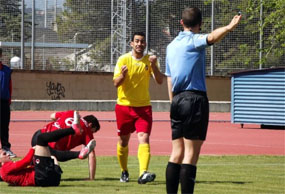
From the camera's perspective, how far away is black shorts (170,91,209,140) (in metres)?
8.09

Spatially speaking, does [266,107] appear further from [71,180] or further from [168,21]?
[71,180]

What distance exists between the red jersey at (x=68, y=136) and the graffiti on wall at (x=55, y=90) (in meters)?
24.5

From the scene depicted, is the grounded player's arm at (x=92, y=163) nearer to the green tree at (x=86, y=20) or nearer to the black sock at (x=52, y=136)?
the black sock at (x=52, y=136)

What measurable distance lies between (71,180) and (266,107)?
14969 millimetres

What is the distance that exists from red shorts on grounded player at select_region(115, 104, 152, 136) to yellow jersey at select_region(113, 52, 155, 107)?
0.07 metres

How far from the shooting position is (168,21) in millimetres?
36688

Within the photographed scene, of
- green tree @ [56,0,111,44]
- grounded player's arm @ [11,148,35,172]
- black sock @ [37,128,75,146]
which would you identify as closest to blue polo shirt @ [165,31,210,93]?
black sock @ [37,128,75,146]

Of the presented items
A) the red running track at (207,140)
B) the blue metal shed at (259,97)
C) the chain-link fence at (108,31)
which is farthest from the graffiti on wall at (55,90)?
the blue metal shed at (259,97)

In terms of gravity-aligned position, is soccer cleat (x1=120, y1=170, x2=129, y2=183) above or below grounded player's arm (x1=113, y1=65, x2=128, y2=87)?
below

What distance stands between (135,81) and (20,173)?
2.11 meters

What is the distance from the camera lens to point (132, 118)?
1159 centimetres

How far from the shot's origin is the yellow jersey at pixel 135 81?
1159cm

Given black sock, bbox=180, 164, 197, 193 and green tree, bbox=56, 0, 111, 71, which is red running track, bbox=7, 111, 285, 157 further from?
black sock, bbox=180, 164, 197, 193

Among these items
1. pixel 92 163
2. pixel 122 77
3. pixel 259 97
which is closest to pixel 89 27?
pixel 259 97
